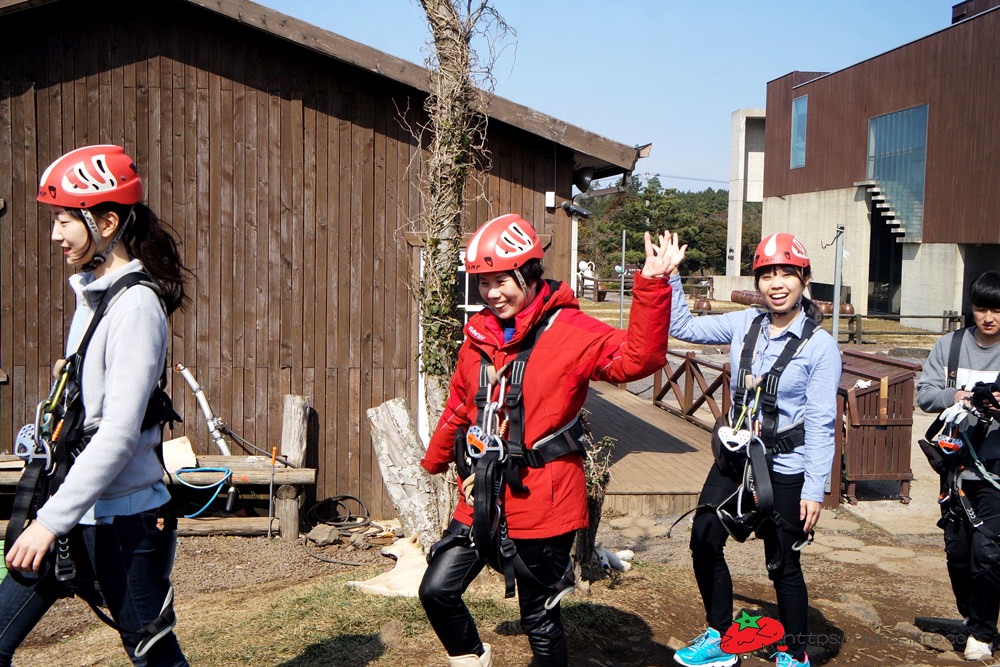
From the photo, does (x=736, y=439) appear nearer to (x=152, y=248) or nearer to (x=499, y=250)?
(x=499, y=250)

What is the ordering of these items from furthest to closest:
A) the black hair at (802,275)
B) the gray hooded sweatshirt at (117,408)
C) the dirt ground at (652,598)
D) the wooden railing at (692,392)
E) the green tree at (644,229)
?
the green tree at (644,229), the wooden railing at (692,392), the dirt ground at (652,598), the black hair at (802,275), the gray hooded sweatshirt at (117,408)

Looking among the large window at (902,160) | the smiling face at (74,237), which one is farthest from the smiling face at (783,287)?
the large window at (902,160)

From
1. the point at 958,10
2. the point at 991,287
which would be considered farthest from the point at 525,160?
the point at 958,10

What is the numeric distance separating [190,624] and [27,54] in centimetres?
580

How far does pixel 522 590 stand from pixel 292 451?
221 inches

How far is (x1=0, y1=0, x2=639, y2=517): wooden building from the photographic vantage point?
8688 millimetres

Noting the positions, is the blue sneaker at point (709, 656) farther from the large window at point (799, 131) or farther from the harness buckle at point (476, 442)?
the large window at point (799, 131)

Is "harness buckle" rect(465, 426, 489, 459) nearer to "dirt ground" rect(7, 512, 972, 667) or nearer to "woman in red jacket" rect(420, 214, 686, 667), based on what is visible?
"woman in red jacket" rect(420, 214, 686, 667)

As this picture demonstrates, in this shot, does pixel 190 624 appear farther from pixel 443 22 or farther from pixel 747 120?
pixel 747 120

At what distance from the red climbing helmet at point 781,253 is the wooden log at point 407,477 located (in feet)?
8.71

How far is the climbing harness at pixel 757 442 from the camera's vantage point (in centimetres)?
420

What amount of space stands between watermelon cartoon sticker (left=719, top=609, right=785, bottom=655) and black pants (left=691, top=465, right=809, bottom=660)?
0.19 feet

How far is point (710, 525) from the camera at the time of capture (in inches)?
→ 168

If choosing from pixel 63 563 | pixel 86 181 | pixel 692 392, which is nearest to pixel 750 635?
pixel 63 563
